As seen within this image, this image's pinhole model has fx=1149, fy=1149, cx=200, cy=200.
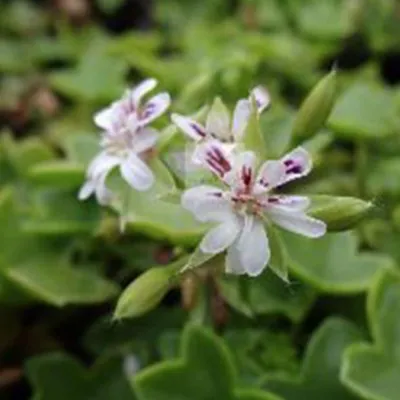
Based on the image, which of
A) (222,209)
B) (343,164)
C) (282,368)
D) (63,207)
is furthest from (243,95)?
(222,209)

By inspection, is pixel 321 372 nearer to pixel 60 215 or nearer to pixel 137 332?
pixel 137 332

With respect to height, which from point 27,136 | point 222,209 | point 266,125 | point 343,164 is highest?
point 222,209

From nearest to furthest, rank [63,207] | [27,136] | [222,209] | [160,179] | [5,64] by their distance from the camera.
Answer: [222,209], [160,179], [63,207], [27,136], [5,64]

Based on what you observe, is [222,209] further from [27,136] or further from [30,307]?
[27,136]

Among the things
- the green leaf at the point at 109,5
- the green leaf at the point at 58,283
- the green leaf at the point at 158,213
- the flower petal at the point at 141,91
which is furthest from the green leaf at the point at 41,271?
the green leaf at the point at 109,5

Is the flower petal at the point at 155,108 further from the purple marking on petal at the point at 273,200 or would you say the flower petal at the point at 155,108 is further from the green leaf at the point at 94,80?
the green leaf at the point at 94,80

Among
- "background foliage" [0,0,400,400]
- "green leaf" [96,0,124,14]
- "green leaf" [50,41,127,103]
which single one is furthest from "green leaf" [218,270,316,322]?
"green leaf" [96,0,124,14]

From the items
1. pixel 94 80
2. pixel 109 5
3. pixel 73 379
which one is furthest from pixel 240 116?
pixel 109 5
